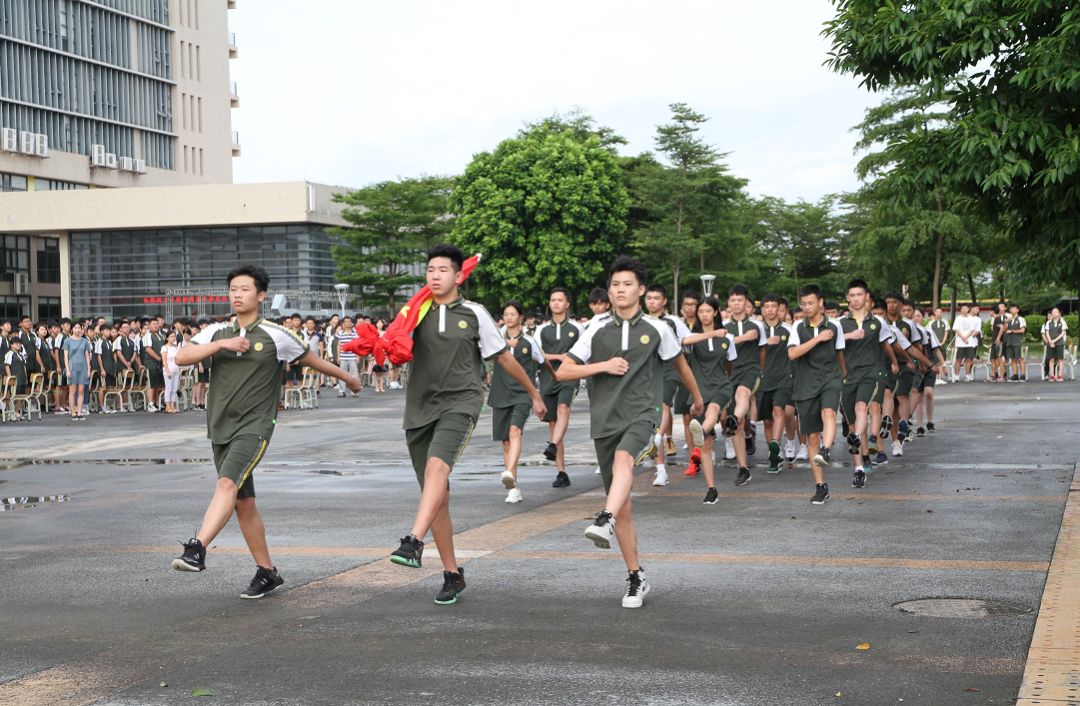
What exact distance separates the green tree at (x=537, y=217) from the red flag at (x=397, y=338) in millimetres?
50260

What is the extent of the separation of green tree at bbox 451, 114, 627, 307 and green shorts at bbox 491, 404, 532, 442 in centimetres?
4522

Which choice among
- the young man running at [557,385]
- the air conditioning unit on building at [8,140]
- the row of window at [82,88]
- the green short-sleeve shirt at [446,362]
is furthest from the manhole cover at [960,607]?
the row of window at [82,88]

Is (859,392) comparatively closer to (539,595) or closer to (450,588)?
(539,595)

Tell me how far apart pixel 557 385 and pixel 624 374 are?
6.19 meters

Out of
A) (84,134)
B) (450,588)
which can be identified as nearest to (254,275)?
(450,588)

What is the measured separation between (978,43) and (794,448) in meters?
5.02

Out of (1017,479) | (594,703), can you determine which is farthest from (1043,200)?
(594,703)

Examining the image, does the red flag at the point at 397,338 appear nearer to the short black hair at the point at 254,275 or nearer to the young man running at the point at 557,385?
the short black hair at the point at 254,275

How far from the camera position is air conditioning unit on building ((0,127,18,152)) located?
2702 inches

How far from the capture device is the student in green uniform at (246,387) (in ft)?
24.3

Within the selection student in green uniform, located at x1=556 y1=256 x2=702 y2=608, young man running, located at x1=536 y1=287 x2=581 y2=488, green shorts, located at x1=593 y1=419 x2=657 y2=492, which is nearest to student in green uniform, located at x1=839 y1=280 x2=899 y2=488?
young man running, located at x1=536 y1=287 x2=581 y2=488

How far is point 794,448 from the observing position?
14.7 m

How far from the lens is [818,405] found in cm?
1184

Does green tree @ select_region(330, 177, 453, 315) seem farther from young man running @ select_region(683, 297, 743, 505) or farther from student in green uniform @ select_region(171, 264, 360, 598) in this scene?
student in green uniform @ select_region(171, 264, 360, 598)
